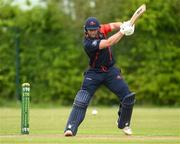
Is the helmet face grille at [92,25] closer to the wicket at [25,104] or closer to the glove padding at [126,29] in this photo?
the glove padding at [126,29]

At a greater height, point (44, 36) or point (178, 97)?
point (44, 36)

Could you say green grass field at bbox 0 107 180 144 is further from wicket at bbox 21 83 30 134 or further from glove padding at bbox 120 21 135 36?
glove padding at bbox 120 21 135 36

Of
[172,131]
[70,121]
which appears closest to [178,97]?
[172,131]

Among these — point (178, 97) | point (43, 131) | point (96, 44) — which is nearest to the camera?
point (96, 44)

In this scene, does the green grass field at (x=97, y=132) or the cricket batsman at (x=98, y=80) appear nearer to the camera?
the green grass field at (x=97, y=132)

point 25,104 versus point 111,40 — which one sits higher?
point 111,40

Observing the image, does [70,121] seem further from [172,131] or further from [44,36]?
[44,36]

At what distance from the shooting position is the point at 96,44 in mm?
12875

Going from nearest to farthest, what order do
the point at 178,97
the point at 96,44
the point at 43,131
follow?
the point at 96,44
the point at 43,131
the point at 178,97

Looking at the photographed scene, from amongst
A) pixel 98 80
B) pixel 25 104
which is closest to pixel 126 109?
pixel 98 80

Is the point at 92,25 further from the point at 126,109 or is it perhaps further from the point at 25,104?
the point at 25,104

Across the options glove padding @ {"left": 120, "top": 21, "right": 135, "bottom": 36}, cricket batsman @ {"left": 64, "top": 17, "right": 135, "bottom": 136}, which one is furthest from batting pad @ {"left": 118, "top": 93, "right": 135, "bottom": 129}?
glove padding @ {"left": 120, "top": 21, "right": 135, "bottom": 36}

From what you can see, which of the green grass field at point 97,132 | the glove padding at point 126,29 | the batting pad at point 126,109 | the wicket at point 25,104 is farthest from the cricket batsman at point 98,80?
the wicket at point 25,104

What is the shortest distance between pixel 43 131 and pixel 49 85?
606 inches
